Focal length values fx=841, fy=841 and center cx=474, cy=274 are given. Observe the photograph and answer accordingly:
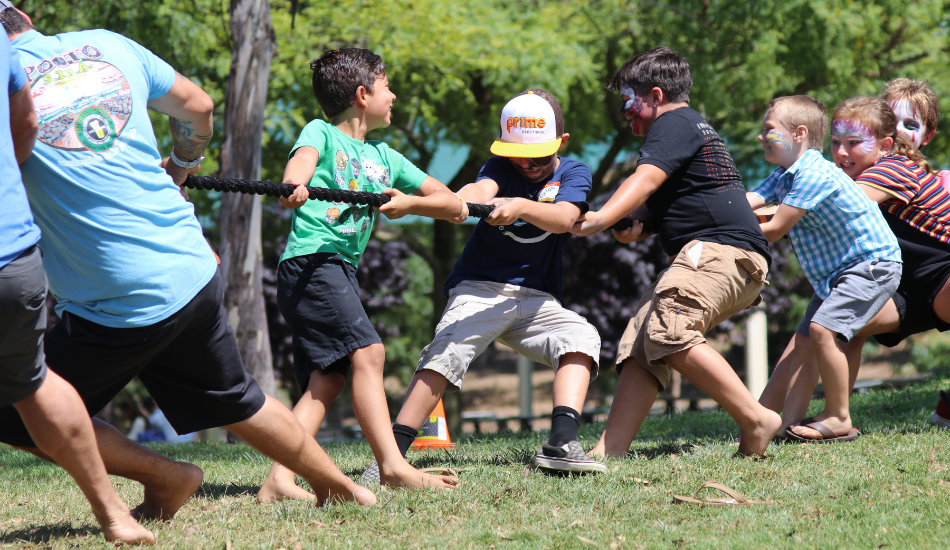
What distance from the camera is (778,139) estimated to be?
4.40m

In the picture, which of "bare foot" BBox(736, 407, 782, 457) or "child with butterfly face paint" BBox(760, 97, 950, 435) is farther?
"child with butterfly face paint" BBox(760, 97, 950, 435)

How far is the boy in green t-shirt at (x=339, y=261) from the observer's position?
349 cm

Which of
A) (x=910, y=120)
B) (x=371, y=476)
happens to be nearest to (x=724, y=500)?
(x=371, y=476)

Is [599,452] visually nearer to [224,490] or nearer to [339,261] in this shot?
[339,261]

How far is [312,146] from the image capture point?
3.59 m

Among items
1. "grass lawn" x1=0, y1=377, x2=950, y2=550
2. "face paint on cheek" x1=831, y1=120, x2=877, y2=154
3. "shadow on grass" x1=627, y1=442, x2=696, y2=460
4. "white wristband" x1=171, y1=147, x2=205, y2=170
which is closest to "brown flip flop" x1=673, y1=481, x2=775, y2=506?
"grass lawn" x1=0, y1=377, x2=950, y2=550

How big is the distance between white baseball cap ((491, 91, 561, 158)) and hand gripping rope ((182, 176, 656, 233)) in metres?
0.53

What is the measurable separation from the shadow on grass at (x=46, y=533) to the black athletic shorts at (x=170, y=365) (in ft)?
1.43

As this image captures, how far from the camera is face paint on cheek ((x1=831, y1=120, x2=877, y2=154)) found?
4.74 metres

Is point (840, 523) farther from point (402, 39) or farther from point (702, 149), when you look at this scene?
point (402, 39)

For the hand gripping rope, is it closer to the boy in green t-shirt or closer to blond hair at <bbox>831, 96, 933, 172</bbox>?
the boy in green t-shirt

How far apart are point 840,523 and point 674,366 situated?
1.23 m

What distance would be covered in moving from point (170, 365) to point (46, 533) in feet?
2.62

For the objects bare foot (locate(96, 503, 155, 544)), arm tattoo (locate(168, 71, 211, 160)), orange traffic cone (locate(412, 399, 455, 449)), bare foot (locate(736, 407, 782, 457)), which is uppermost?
arm tattoo (locate(168, 71, 211, 160))
